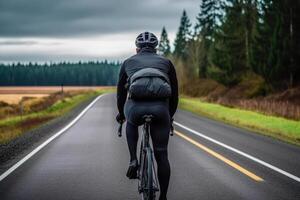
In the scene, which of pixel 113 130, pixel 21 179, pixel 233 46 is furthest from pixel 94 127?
pixel 233 46

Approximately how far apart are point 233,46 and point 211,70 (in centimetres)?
384

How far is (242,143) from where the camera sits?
13.7m

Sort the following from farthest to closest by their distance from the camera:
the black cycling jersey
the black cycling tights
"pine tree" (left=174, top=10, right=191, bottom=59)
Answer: "pine tree" (left=174, top=10, right=191, bottom=59)
the black cycling jersey
the black cycling tights

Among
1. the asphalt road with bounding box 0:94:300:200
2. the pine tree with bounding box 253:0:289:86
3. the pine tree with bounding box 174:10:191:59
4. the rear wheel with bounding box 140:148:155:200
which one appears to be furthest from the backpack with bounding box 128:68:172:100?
the pine tree with bounding box 174:10:191:59

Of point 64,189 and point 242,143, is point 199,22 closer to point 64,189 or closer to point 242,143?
point 242,143

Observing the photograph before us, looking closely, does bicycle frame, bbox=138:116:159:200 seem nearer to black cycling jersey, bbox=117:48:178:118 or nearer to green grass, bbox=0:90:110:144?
black cycling jersey, bbox=117:48:178:118

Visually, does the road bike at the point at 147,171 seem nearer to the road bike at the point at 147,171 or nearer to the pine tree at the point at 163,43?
the road bike at the point at 147,171

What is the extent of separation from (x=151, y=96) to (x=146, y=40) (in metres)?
0.84

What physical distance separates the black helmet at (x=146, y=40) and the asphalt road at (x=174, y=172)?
7.27 feet

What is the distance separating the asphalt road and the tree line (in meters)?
28.6

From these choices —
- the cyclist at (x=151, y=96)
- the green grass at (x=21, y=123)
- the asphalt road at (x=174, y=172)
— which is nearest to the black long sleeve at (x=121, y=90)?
the cyclist at (x=151, y=96)

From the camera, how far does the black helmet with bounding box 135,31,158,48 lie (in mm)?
5941

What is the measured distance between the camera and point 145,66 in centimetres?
578

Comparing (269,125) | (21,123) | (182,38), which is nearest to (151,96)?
(269,125)
